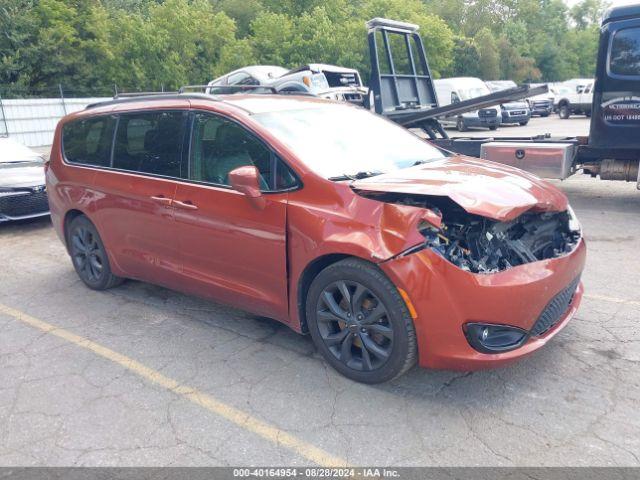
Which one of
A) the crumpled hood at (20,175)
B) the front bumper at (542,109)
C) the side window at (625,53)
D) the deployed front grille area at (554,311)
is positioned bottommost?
the front bumper at (542,109)

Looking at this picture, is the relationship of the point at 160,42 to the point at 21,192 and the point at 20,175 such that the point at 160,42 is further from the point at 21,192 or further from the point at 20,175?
the point at 21,192

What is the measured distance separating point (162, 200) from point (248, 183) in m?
1.02

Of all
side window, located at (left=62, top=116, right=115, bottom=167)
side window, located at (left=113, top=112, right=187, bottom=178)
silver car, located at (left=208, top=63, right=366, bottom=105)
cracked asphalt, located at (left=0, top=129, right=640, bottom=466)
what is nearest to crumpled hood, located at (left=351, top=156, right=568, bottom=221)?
cracked asphalt, located at (left=0, top=129, right=640, bottom=466)

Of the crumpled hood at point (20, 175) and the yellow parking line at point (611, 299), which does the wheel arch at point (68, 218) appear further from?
the yellow parking line at point (611, 299)

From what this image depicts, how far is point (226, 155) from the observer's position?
4.05 meters

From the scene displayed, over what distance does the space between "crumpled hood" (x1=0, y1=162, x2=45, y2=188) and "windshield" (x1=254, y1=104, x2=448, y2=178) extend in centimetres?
547

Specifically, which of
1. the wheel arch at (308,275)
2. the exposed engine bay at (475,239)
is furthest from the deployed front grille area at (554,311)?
the wheel arch at (308,275)

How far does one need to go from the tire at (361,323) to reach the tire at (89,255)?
2.46 metres

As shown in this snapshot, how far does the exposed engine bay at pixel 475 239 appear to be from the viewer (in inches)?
124

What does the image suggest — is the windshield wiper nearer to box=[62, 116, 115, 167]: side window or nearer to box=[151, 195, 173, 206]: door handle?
box=[151, 195, 173, 206]: door handle

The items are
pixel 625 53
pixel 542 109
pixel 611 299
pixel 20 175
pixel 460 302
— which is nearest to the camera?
pixel 460 302

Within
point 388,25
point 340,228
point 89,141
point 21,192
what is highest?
point 388,25

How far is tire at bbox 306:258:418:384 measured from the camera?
3176 millimetres

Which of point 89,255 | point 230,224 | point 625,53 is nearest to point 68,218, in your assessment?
point 89,255
